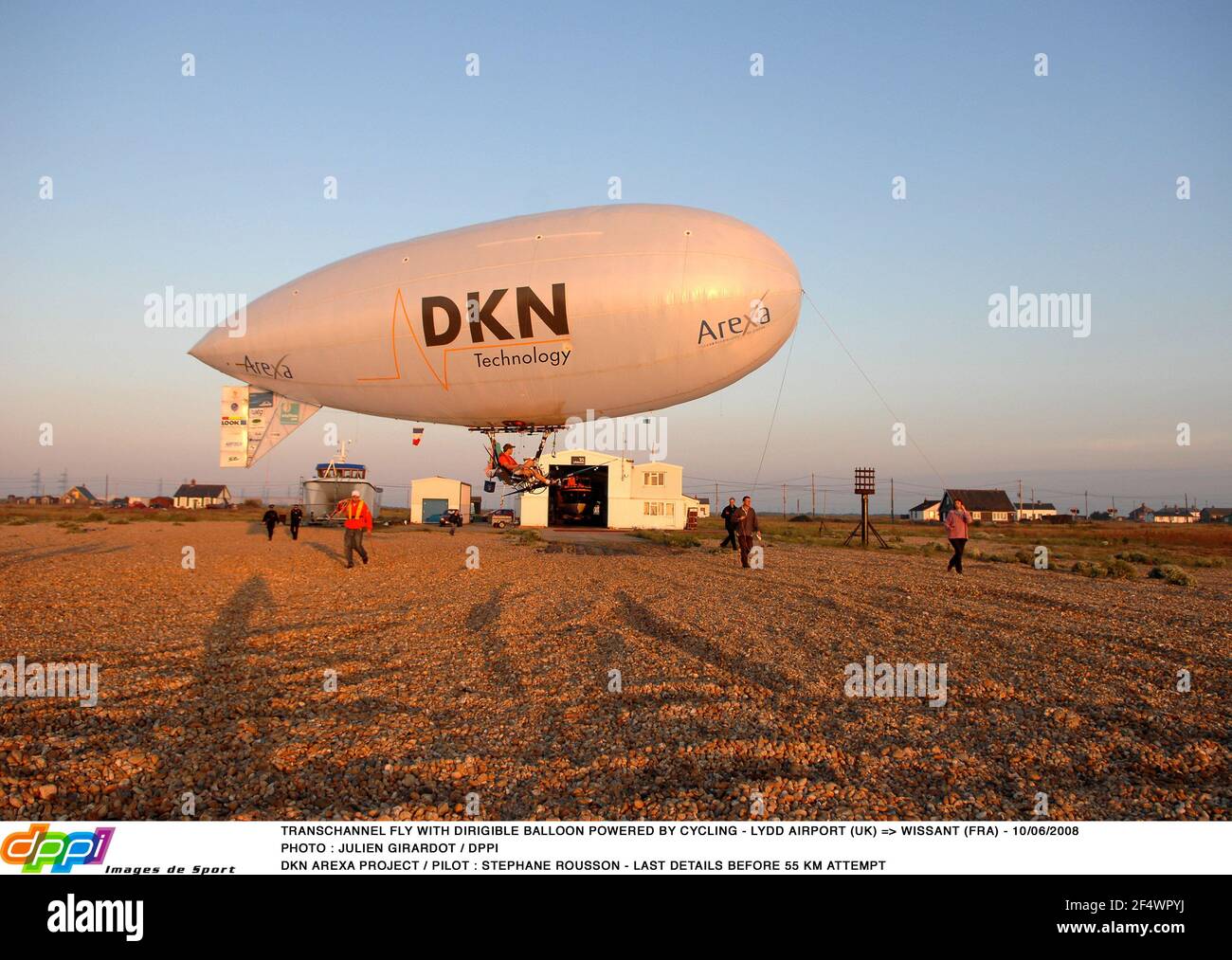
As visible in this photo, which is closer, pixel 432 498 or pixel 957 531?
pixel 957 531

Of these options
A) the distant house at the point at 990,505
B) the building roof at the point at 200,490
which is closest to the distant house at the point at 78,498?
the building roof at the point at 200,490

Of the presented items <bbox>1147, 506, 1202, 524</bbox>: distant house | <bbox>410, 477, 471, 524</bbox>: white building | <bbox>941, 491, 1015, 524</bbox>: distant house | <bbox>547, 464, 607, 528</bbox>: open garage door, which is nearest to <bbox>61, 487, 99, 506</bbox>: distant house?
<bbox>410, 477, 471, 524</bbox>: white building

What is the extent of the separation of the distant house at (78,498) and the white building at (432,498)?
308 feet

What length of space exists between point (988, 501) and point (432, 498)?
7699 cm

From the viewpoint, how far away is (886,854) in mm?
3273

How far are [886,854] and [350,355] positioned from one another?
14885 mm

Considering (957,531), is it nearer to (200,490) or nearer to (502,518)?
(502,518)

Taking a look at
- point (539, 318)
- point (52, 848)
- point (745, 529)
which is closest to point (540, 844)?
point (52, 848)

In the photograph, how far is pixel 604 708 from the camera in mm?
6016

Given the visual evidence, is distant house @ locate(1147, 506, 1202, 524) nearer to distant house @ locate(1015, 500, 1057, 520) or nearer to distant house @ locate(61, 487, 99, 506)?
distant house @ locate(1015, 500, 1057, 520)

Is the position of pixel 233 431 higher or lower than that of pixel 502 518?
higher

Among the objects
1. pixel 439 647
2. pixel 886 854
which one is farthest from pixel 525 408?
pixel 886 854

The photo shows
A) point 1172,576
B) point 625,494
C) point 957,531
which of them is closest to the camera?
point 1172,576

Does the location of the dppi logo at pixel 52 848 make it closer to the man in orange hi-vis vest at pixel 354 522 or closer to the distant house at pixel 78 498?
the man in orange hi-vis vest at pixel 354 522
